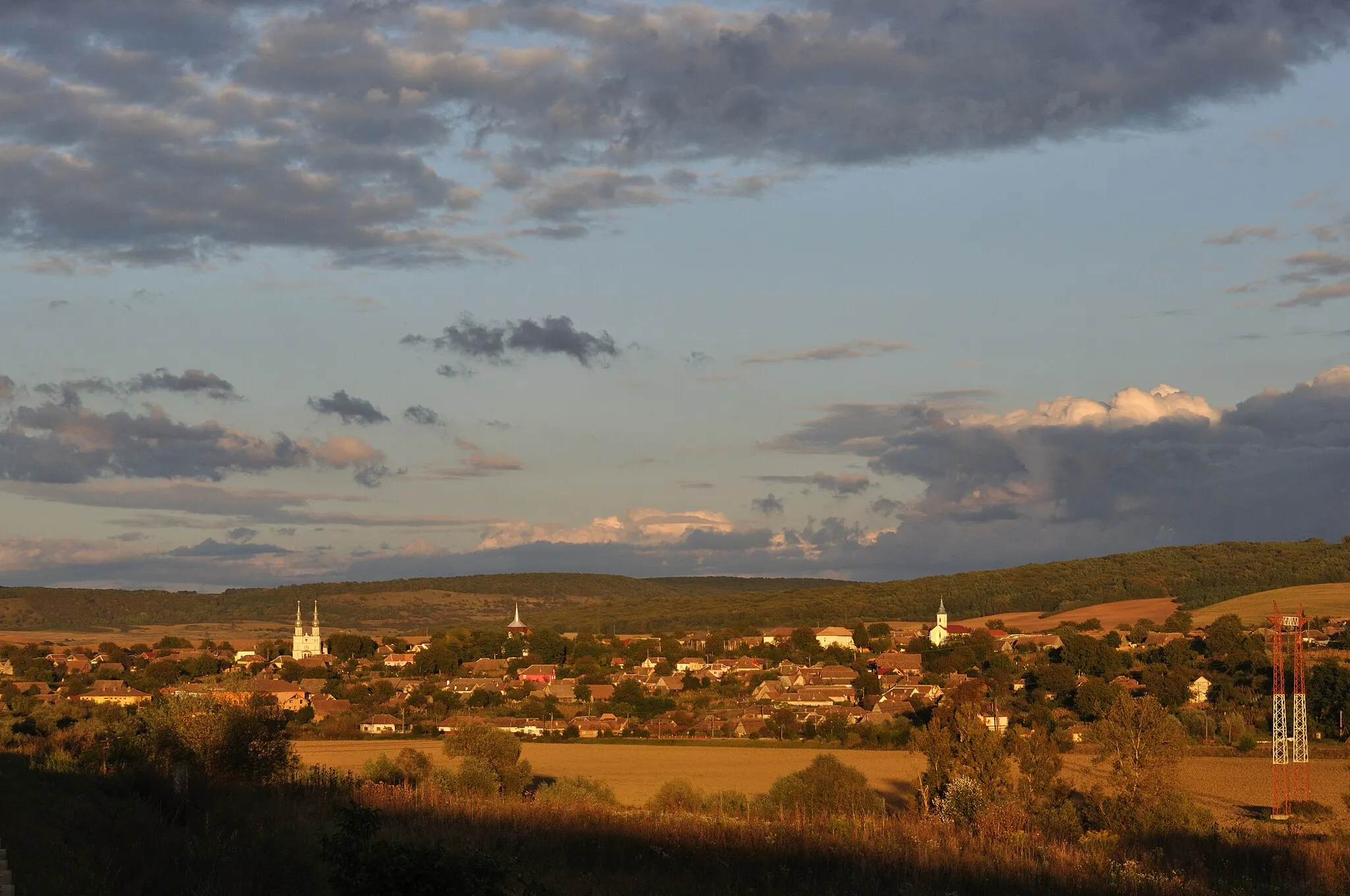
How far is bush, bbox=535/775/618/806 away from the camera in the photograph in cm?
4616

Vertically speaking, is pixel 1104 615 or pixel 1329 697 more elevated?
pixel 1329 697

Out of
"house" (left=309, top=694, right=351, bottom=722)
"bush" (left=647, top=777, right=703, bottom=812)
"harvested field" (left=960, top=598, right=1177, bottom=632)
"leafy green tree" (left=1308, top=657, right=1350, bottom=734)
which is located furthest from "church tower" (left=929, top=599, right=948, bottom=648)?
"bush" (left=647, top=777, right=703, bottom=812)

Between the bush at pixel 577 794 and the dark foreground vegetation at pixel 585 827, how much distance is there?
0.15 meters

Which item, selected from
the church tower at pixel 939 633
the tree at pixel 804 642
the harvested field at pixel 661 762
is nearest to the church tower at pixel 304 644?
the tree at pixel 804 642

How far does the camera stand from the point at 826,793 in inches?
1900

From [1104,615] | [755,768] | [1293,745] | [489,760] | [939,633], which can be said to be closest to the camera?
[1293,745]

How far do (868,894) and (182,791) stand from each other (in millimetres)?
17529

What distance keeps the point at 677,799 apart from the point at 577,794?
352 cm

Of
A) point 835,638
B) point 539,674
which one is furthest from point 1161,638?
point 539,674

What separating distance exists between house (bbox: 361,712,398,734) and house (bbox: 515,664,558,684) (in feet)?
73.0

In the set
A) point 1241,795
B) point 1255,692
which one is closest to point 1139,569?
point 1255,692

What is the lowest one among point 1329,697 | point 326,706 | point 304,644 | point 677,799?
point 326,706

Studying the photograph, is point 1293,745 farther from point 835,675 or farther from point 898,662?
point 898,662

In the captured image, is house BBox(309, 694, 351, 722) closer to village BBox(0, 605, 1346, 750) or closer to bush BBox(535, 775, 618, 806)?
village BBox(0, 605, 1346, 750)
